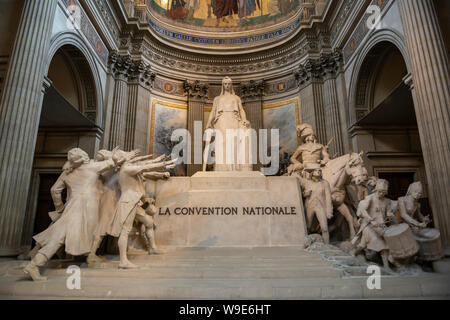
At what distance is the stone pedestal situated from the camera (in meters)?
5.35

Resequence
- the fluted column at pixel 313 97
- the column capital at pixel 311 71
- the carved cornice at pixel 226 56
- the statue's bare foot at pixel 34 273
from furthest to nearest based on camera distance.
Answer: the carved cornice at pixel 226 56 < the column capital at pixel 311 71 < the fluted column at pixel 313 97 < the statue's bare foot at pixel 34 273

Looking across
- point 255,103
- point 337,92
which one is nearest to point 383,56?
point 337,92

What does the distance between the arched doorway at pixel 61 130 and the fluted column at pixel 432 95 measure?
32.7 ft

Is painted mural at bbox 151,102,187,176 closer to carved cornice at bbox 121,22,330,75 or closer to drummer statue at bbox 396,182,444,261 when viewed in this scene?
carved cornice at bbox 121,22,330,75

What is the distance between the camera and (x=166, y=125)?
14156mm

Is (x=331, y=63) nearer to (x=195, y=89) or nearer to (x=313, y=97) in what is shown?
(x=313, y=97)

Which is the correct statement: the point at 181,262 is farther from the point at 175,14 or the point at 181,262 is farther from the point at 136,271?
the point at 175,14

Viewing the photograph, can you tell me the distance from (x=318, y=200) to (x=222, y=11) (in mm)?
14359

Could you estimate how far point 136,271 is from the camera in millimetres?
3904

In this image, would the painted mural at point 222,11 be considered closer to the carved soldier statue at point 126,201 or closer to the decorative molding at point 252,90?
the decorative molding at point 252,90

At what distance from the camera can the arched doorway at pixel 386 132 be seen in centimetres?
1066

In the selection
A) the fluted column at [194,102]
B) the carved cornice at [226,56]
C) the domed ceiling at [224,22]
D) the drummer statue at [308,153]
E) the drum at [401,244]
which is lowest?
the drum at [401,244]

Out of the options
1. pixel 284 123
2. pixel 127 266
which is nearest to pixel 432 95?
pixel 127 266

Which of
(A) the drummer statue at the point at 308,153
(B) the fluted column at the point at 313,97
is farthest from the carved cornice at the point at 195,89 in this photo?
(A) the drummer statue at the point at 308,153
